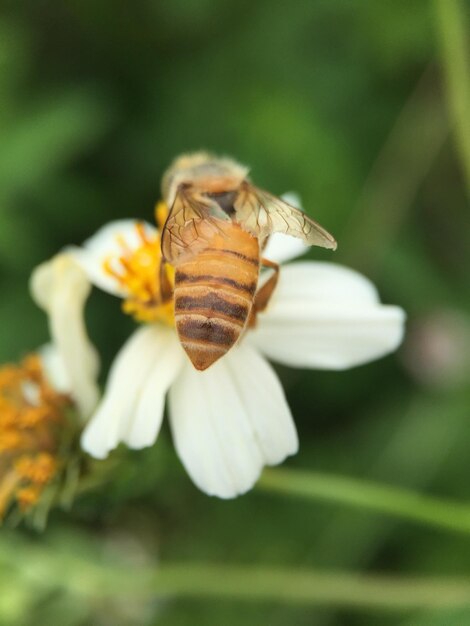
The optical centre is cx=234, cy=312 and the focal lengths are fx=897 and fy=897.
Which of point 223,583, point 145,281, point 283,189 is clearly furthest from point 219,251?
point 283,189

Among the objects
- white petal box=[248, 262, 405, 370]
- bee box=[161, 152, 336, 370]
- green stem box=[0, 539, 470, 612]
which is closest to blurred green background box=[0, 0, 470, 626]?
green stem box=[0, 539, 470, 612]

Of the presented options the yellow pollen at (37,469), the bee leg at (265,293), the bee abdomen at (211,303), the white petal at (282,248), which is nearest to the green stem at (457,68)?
the white petal at (282,248)

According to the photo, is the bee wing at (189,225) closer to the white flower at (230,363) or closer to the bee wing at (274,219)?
the bee wing at (274,219)

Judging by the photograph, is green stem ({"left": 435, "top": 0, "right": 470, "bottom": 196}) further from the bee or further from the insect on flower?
the bee

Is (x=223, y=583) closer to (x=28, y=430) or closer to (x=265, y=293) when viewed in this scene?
A: (x=28, y=430)

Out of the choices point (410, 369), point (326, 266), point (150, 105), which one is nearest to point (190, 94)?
point (150, 105)

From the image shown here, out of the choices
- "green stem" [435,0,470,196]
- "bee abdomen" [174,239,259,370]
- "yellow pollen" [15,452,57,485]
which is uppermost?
"green stem" [435,0,470,196]

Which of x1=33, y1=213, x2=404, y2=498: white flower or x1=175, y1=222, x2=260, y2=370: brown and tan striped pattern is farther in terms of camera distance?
x1=33, y1=213, x2=404, y2=498: white flower

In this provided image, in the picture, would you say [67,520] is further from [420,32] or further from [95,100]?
[420,32]
